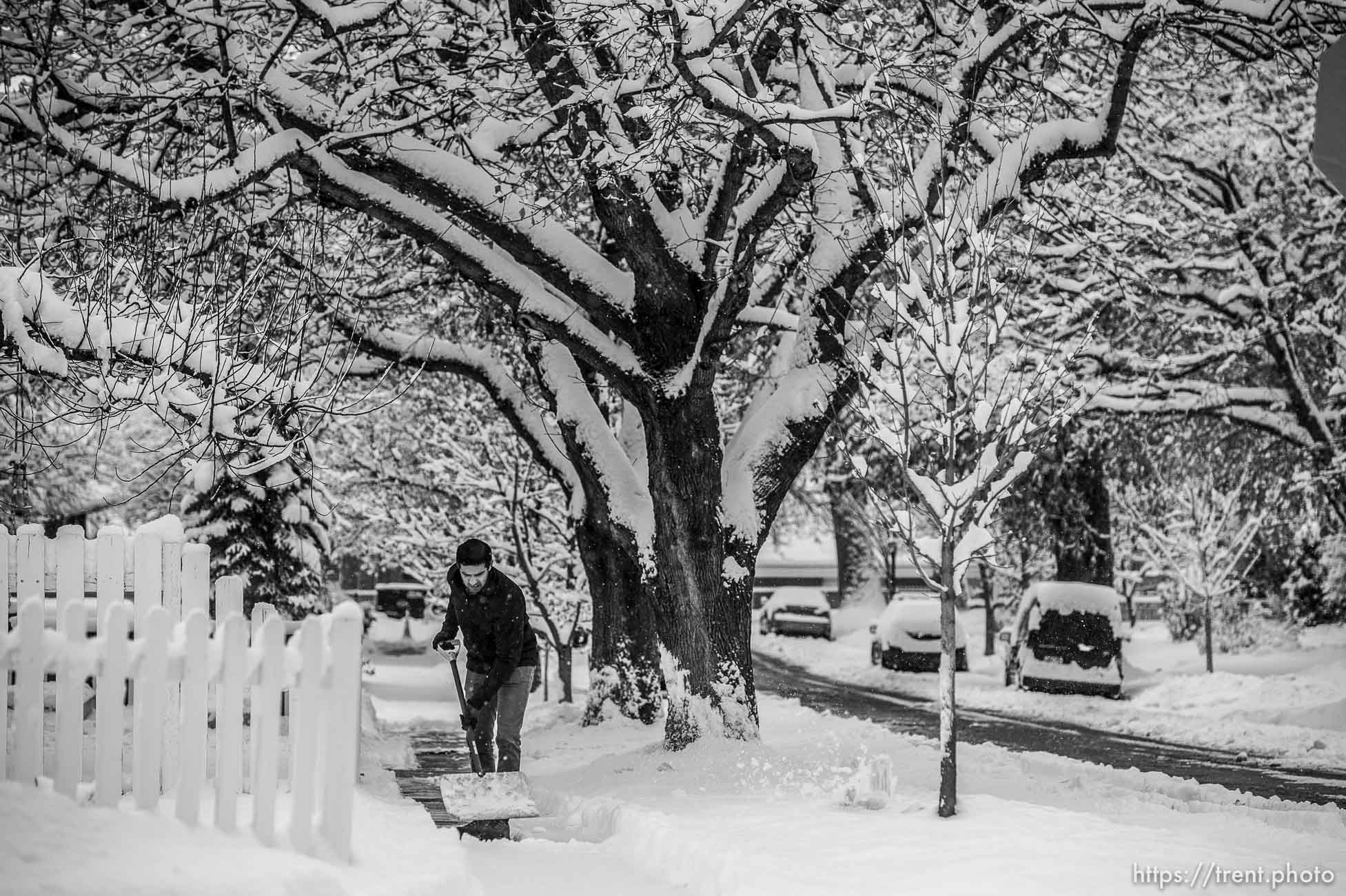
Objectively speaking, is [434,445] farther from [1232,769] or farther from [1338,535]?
[1338,535]

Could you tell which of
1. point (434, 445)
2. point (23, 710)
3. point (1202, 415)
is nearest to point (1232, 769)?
point (1202, 415)

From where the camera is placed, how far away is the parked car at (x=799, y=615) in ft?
123

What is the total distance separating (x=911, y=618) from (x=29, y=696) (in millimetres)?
21766

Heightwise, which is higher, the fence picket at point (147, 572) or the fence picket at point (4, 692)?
the fence picket at point (147, 572)

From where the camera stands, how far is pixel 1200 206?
53.7 ft

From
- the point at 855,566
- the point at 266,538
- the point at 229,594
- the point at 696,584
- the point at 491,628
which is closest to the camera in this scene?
the point at 229,594

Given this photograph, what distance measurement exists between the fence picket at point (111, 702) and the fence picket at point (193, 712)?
226 mm

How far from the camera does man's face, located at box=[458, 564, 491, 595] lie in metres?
7.86

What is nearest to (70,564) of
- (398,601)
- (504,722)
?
(504,722)

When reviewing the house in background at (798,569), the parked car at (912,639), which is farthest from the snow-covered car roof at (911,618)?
the house in background at (798,569)

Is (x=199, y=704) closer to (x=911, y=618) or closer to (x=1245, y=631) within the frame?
(x=911, y=618)

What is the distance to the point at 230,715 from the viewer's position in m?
4.72

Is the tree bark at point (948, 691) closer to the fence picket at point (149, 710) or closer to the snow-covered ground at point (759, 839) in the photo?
the snow-covered ground at point (759, 839)

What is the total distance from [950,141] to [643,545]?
13.4 ft
